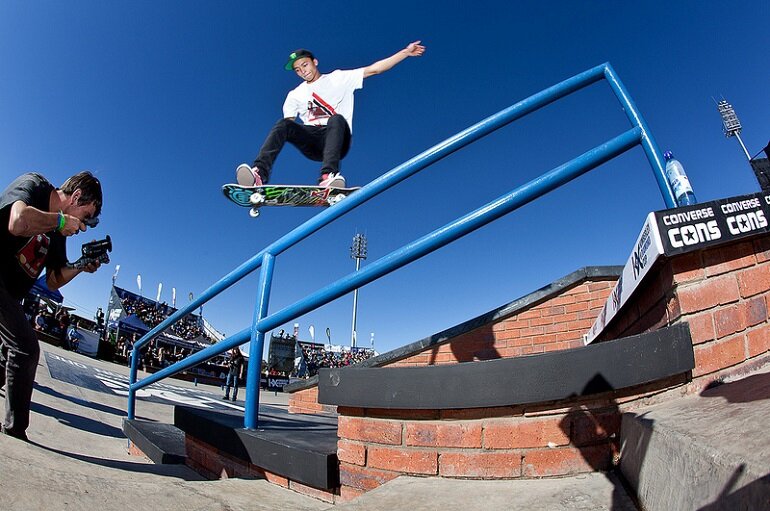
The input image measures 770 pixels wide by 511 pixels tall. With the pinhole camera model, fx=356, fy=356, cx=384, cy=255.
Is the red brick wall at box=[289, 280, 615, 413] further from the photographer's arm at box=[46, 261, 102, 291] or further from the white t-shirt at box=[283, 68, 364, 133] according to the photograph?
the white t-shirt at box=[283, 68, 364, 133]

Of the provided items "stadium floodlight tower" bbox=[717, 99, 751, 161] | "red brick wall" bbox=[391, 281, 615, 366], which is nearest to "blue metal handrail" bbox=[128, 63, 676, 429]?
"red brick wall" bbox=[391, 281, 615, 366]

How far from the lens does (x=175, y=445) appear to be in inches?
84.0

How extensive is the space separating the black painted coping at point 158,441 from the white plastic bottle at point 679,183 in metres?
2.62

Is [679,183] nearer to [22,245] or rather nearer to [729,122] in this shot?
[22,245]

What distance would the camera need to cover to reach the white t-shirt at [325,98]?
3.58 metres

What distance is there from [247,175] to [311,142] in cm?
76

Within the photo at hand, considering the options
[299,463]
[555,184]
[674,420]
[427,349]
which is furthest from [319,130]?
[674,420]

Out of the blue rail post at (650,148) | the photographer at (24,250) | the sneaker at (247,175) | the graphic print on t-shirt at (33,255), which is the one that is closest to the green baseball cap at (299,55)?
the sneaker at (247,175)

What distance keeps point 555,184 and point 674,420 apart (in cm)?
86

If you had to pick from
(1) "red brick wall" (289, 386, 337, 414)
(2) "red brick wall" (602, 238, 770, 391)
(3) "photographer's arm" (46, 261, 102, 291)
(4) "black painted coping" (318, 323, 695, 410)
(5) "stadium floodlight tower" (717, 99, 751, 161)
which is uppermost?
(5) "stadium floodlight tower" (717, 99, 751, 161)

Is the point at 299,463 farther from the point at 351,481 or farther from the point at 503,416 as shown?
the point at 503,416

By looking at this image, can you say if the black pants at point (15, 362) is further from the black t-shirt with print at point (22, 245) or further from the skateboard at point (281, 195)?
the skateboard at point (281, 195)

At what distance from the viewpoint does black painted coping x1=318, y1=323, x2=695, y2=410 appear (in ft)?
3.19

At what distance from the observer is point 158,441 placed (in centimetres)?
218
